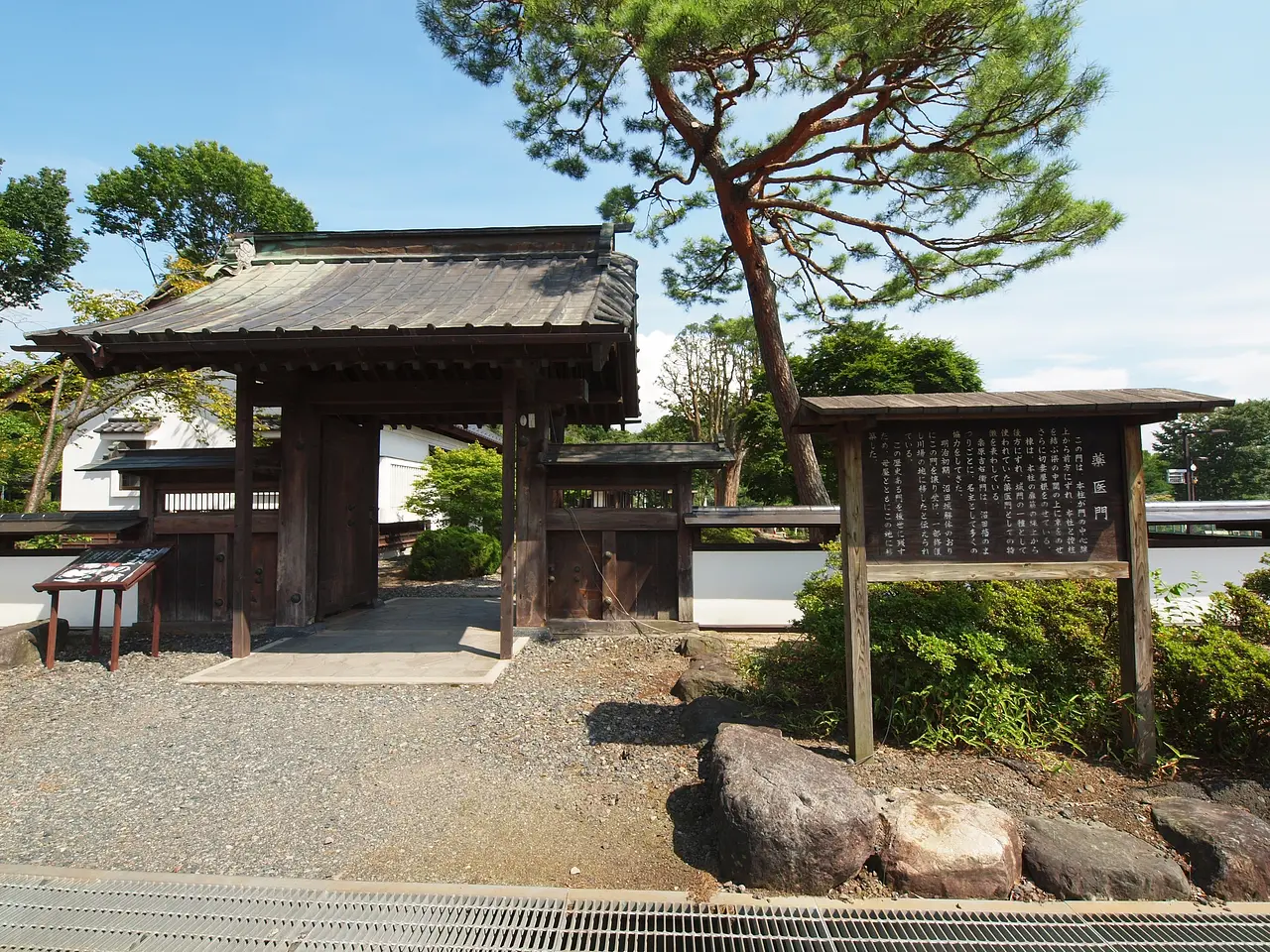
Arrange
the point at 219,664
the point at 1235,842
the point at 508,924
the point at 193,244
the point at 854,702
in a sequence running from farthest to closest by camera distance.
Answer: the point at 193,244
the point at 219,664
the point at 854,702
the point at 1235,842
the point at 508,924

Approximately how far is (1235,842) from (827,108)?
29.7ft

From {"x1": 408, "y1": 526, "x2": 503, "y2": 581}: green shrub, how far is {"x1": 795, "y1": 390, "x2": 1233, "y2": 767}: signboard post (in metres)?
11.4

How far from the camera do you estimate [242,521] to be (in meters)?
7.00

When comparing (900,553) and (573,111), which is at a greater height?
(573,111)

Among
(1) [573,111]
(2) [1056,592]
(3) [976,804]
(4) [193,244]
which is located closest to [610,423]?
(1) [573,111]

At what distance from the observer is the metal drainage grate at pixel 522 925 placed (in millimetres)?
2598

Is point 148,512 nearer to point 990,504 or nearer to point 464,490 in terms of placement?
point 464,490

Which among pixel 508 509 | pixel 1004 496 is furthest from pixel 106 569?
pixel 1004 496

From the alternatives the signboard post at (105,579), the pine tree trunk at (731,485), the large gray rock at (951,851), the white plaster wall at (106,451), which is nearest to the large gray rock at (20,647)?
the signboard post at (105,579)

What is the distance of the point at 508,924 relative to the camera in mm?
2697

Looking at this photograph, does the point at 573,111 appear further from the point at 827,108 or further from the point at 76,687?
the point at 76,687

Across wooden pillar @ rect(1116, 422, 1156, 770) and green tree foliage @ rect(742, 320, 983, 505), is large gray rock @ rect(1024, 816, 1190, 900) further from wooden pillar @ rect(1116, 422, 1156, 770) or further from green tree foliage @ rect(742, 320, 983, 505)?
green tree foliage @ rect(742, 320, 983, 505)

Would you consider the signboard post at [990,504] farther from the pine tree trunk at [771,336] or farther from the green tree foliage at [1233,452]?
the green tree foliage at [1233,452]

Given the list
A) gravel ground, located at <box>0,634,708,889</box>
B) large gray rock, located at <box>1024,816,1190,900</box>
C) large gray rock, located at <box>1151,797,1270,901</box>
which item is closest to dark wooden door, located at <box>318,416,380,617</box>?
gravel ground, located at <box>0,634,708,889</box>
